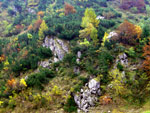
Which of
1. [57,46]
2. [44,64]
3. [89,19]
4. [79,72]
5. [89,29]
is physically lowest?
[44,64]

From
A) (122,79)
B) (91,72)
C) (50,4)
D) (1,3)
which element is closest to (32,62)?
(91,72)

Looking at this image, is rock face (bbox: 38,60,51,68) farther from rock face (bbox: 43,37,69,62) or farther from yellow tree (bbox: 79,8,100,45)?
yellow tree (bbox: 79,8,100,45)

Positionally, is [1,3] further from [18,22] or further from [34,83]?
[34,83]

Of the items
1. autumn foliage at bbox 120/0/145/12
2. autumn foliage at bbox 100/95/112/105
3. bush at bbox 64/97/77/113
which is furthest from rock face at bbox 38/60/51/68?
autumn foliage at bbox 120/0/145/12

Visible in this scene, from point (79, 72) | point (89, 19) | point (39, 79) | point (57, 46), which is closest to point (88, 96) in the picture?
point (79, 72)

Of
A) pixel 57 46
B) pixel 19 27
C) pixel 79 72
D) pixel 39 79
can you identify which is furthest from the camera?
pixel 19 27

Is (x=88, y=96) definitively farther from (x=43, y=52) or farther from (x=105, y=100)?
(x=43, y=52)
